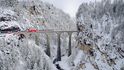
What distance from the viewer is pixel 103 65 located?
5753cm

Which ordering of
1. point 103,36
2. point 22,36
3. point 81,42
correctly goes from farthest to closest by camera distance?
point 81,42 < point 22,36 < point 103,36

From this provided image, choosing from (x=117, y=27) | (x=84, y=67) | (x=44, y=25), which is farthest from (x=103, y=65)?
(x=44, y=25)

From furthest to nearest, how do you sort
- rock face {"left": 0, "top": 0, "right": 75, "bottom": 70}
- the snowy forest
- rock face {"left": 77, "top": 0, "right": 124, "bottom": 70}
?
rock face {"left": 77, "top": 0, "right": 124, "bottom": 70}, the snowy forest, rock face {"left": 0, "top": 0, "right": 75, "bottom": 70}

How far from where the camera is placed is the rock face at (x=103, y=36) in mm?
58281

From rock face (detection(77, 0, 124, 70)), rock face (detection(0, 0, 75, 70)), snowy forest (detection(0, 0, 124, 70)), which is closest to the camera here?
rock face (detection(0, 0, 75, 70))

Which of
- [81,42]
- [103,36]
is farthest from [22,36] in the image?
[103,36]

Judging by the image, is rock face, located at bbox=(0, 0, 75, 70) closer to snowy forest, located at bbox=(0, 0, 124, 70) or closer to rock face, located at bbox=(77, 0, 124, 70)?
snowy forest, located at bbox=(0, 0, 124, 70)

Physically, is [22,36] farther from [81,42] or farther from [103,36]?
[103,36]

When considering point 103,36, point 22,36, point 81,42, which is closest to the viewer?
point 103,36

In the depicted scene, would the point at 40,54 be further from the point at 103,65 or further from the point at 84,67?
the point at 103,65

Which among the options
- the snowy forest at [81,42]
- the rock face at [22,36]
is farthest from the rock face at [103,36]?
the rock face at [22,36]

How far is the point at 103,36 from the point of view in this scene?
6397 cm

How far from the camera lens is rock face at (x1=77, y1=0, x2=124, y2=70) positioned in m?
58.3

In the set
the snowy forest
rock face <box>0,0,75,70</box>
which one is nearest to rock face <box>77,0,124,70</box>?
the snowy forest
